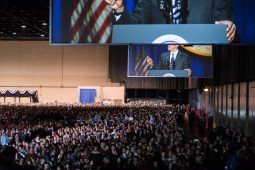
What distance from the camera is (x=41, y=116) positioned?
31906 millimetres

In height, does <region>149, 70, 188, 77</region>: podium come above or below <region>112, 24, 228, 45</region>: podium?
below

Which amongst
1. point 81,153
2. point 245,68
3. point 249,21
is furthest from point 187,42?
point 245,68

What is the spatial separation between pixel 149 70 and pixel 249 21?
76.2 feet

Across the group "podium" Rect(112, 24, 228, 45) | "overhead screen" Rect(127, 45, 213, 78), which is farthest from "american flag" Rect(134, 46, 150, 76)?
"podium" Rect(112, 24, 228, 45)

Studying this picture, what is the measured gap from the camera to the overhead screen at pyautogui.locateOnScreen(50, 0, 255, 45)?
8.21m

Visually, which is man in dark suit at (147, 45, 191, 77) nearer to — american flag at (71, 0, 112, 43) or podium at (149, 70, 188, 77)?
podium at (149, 70, 188, 77)

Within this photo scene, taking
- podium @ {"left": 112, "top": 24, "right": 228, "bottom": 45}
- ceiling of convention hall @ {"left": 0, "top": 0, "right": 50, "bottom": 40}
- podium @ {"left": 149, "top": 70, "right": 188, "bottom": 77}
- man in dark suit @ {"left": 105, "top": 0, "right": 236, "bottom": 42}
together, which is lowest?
podium @ {"left": 149, "top": 70, "right": 188, "bottom": 77}

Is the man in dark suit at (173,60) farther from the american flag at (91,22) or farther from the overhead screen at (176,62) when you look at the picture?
the american flag at (91,22)

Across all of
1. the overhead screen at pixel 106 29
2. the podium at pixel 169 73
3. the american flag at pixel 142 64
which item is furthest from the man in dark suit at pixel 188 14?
the american flag at pixel 142 64

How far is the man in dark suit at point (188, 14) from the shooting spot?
8258 millimetres

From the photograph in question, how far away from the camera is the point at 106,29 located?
8.54 m

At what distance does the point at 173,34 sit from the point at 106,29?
123 cm

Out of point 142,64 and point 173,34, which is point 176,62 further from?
point 173,34

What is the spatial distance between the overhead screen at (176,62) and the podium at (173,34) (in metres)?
18.3
